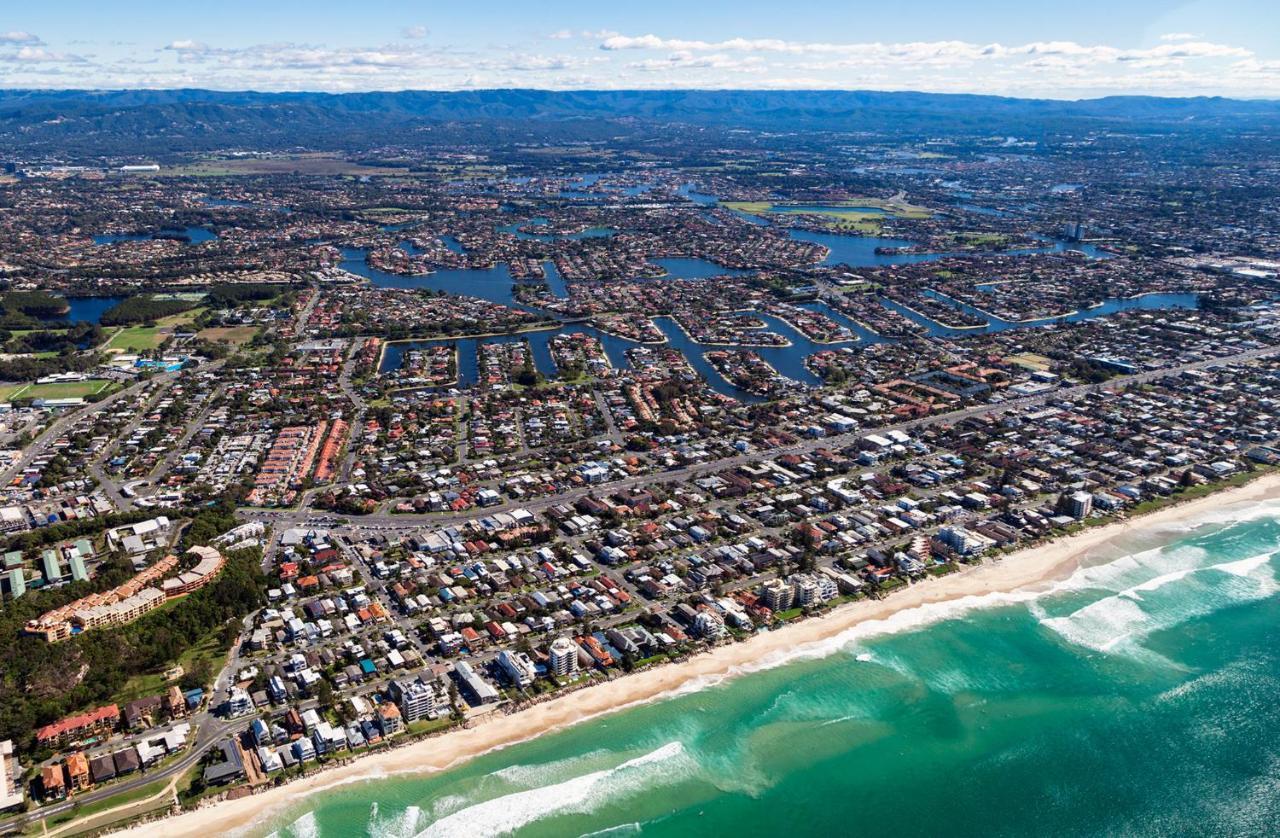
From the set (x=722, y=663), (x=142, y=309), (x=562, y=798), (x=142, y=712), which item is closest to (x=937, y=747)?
(x=722, y=663)

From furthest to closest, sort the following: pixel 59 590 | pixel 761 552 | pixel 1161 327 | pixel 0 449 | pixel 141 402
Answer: pixel 1161 327, pixel 141 402, pixel 0 449, pixel 761 552, pixel 59 590

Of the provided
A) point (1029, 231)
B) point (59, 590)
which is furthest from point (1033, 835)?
point (1029, 231)

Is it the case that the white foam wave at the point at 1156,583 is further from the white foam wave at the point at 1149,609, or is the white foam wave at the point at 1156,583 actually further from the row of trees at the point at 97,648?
the row of trees at the point at 97,648

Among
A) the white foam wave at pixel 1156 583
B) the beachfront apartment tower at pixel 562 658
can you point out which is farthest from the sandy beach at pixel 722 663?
the white foam wave at pixel 1156 583

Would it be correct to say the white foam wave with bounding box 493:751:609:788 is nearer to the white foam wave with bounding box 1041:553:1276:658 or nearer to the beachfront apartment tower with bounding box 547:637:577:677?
the beachfront apartment tower with bounding box 547:637:577:677

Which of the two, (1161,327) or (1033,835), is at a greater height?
(1161,327)

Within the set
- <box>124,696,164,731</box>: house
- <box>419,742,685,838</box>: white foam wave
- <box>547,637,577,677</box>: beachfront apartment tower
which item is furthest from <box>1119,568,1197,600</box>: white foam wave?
<box>124,696,164,731</box>: house

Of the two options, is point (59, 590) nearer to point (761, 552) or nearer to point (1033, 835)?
point (761, 552)
